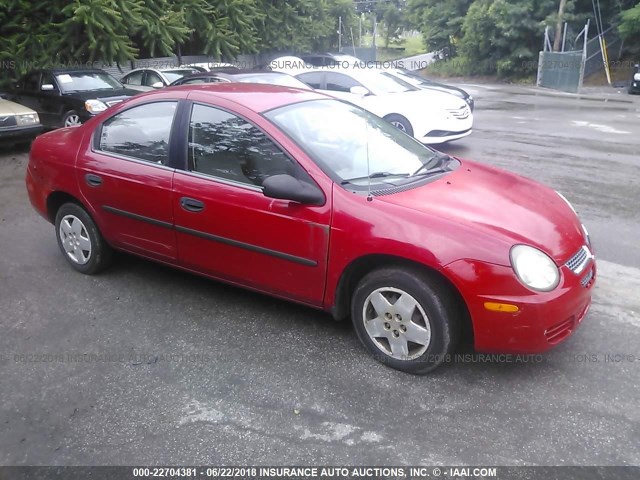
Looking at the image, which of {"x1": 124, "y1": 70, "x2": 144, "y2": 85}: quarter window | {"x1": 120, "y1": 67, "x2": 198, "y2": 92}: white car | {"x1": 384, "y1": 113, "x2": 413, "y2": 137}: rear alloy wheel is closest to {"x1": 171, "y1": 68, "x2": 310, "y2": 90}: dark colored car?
{"x1": 384, "y1": 113, "x2": 413, "y2": 137}: rear alloy wheel

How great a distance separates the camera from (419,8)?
1453 inches

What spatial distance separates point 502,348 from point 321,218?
1211 millimetres

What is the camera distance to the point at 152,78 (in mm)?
13258

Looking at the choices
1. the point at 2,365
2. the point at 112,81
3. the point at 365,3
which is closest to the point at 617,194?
the point at 2,365

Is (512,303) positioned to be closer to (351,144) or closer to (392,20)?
(351,144)

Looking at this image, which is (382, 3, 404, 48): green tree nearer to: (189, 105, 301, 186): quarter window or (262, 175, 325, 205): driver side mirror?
(189, 105, 301, 186): quarter window

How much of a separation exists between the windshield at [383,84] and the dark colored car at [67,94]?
191 inches

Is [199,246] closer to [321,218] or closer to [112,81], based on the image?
[321,218]

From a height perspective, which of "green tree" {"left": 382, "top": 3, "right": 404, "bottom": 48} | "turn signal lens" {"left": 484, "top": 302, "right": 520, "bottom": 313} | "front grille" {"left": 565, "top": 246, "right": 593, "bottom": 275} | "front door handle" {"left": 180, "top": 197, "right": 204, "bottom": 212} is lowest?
"turn signal lens" {"left": 484, "top": 302, "right": 520, "bottom": 313}

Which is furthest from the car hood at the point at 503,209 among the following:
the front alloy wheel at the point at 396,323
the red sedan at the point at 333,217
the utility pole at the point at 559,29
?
the utility pole at the point at 559,29

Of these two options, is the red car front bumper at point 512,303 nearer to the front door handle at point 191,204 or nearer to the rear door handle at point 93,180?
the front door handle at point 191,204

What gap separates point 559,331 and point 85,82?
1119 cm

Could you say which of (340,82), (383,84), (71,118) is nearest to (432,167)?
(383,84)

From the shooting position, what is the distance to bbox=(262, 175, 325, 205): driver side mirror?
312 centimetres
